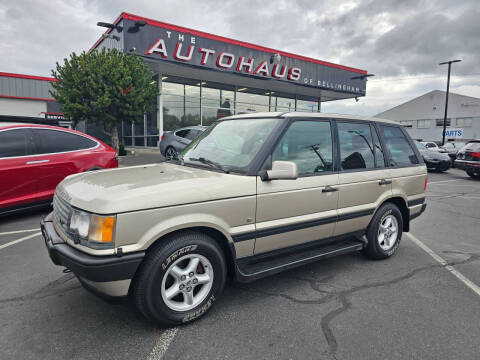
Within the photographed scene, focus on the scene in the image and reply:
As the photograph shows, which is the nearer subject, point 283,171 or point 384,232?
point 283,171

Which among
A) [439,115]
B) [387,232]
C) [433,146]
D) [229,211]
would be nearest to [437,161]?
[433,146]

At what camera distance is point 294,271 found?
363 cm

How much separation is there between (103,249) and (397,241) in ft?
11.9

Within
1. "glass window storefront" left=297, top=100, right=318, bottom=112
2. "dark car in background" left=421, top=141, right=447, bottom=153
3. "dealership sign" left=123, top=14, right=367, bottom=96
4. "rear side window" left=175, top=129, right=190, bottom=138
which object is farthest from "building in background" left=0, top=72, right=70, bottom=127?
"dark car in background" left=421, top=141, right=447, bottom=153

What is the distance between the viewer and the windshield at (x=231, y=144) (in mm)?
2975

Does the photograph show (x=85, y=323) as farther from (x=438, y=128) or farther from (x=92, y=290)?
(x=438, y=128)

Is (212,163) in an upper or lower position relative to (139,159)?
upper

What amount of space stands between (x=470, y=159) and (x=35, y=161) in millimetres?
14341

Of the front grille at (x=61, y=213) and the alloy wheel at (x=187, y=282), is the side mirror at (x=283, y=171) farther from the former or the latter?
the front grille at (x=61, y=213)

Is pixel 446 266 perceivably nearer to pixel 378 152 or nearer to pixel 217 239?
pixel 378 152

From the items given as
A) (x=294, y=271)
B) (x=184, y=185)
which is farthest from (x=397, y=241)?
(x=184, y=185)

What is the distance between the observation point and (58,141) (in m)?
5.81

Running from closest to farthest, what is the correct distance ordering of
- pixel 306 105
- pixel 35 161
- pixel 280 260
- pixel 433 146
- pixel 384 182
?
pixel 280 260
pixel 384 182
pixel 35 161
pixel 433 146
pixel 306 105

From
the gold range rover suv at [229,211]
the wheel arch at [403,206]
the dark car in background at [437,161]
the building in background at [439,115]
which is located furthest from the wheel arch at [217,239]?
the building in background at [439,115]
